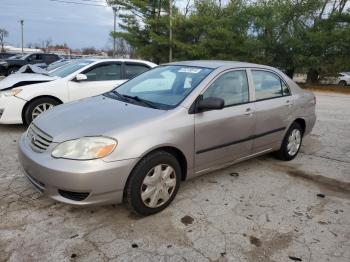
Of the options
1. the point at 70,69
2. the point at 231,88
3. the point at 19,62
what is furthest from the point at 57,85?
the point at 19,62

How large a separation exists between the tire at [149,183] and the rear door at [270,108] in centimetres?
147

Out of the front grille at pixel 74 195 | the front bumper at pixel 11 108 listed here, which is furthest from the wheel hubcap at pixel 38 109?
the front grille at pixel 74 195

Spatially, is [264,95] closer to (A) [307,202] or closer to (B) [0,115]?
(A) [307,202]

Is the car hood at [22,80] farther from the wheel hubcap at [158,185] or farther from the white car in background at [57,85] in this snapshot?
the wheel hubcap at [158,185]

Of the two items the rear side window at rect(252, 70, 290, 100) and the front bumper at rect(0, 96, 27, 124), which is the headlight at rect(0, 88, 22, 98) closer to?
the front bumper at rect(0, 96, 27, 124)

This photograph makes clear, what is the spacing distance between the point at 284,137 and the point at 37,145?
135 inches

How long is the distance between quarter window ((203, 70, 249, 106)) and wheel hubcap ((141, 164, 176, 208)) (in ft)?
3.20

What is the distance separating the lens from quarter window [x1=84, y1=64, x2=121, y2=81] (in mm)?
6973

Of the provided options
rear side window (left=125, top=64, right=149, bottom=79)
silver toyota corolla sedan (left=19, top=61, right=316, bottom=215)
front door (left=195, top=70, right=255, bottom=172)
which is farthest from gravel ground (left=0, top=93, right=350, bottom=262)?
rear side window (left=125, top=64, right=149, bottom=79)

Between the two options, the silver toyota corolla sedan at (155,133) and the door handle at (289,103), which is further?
the door handle at (289,103)

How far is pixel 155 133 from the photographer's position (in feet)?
10.5

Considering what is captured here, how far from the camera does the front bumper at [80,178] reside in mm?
2859

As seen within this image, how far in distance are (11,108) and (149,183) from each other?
4.06 meters

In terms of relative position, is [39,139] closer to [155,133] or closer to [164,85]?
[155,133]
